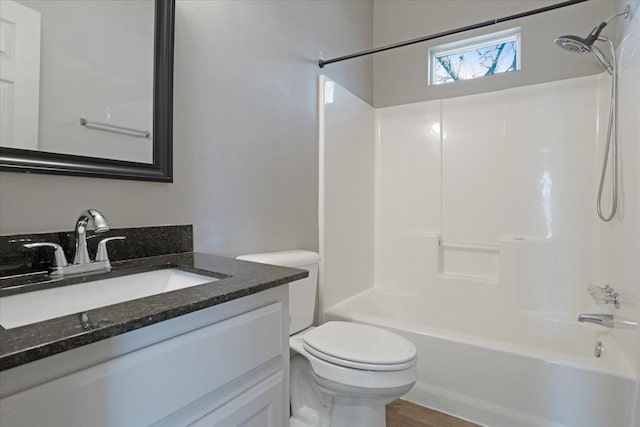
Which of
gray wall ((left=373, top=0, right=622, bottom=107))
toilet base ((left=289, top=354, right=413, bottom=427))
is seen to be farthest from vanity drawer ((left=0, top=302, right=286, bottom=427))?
gray wall ((left=373, top=0, right=622, bottom=107))

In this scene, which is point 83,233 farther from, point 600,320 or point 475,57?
point 475,57

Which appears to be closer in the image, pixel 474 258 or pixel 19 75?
pixel 19 75

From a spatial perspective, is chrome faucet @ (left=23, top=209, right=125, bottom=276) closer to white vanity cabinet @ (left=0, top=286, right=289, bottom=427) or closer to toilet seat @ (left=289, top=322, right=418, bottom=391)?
white vanity cabinet @ (left=0, top=286, right=289, bottom=427)

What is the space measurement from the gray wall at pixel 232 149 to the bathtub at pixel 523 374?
825mm

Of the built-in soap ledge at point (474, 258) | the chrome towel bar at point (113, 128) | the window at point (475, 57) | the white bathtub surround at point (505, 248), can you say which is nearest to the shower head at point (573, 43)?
the white bathtub surround at point (505, 248)

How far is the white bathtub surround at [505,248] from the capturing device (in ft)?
4.97

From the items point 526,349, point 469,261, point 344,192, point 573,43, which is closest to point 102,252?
point 344,192

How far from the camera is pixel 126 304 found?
66cm

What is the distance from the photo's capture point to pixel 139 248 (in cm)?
113

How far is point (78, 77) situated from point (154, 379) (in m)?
0.91

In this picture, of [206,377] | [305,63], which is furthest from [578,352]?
[305,63]

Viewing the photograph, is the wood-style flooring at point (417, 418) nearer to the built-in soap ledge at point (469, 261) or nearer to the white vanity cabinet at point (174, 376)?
the built-in soap ledge at point (469, 261)

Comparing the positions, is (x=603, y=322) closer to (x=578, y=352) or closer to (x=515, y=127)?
(x=578, y=352)

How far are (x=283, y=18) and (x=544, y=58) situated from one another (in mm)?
1756
